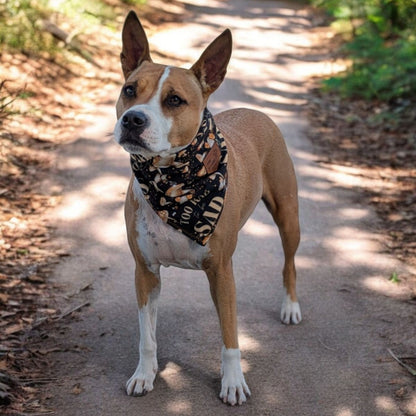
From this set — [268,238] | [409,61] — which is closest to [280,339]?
[268,238]

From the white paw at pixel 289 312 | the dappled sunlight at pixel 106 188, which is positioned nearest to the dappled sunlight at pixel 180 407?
the white paw at pixel 289 312

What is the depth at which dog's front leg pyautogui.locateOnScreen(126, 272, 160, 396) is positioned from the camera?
4.07 m

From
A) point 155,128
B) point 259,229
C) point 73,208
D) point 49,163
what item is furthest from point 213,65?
point 49,163

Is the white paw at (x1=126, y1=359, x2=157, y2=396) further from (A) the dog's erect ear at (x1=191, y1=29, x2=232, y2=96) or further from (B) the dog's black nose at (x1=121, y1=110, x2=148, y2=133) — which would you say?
(A) the dog's erect ear at (x1=191, y1=29, x2=232, y2=96)

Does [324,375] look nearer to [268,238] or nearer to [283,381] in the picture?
[283,381]

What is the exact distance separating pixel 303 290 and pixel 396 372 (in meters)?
1.33

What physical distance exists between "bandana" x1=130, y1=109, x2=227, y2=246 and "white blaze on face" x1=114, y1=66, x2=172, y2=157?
215 millimetres

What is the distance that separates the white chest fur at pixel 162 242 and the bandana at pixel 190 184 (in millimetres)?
48

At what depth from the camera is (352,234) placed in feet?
21.5

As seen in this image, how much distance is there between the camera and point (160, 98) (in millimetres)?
3602

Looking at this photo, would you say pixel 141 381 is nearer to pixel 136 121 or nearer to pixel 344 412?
pixel 344 412

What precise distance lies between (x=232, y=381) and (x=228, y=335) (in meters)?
0.28

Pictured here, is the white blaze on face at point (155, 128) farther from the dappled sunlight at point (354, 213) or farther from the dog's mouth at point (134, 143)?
the dappled sunlight at point (354, 213)

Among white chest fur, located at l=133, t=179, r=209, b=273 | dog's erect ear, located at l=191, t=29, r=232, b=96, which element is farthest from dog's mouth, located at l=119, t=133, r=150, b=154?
dog's erect ear, located at l=191, t=29, r=232, b=96
